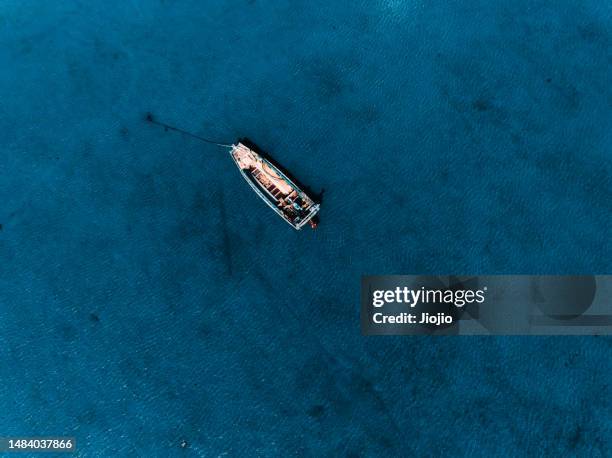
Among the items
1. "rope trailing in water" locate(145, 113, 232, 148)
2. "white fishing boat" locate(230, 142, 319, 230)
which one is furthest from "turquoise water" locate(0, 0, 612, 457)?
"white fishing boat" locate(230, 142, 319, 230)

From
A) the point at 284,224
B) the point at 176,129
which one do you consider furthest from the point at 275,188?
the point at 176,129

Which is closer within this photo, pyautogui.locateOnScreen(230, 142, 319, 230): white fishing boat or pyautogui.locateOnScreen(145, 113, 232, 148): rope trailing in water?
pyautogui.locateOnScreen(230, 142, 319, 230): white fishing boat

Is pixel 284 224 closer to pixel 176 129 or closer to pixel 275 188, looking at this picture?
pixel 275 188

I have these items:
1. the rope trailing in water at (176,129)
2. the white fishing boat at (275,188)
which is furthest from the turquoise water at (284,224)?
the white fishing boat at (275,188)

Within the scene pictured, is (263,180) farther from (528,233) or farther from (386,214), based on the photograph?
(528,233)

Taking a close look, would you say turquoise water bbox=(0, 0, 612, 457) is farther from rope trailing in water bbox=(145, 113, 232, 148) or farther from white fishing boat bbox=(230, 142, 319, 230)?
white fishing boat bbox=(230, 142, 319, 230)

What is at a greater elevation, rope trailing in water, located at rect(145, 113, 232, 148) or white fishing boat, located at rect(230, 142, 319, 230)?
rope trailing in water, located at rect(145, 113, 232, 148)

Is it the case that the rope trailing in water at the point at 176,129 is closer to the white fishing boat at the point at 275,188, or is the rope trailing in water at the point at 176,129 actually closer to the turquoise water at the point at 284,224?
the turquoise water at the point at 284,224

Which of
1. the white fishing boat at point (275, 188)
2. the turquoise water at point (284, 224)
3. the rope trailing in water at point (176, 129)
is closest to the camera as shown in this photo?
the turquoise water at point (284, 224)
